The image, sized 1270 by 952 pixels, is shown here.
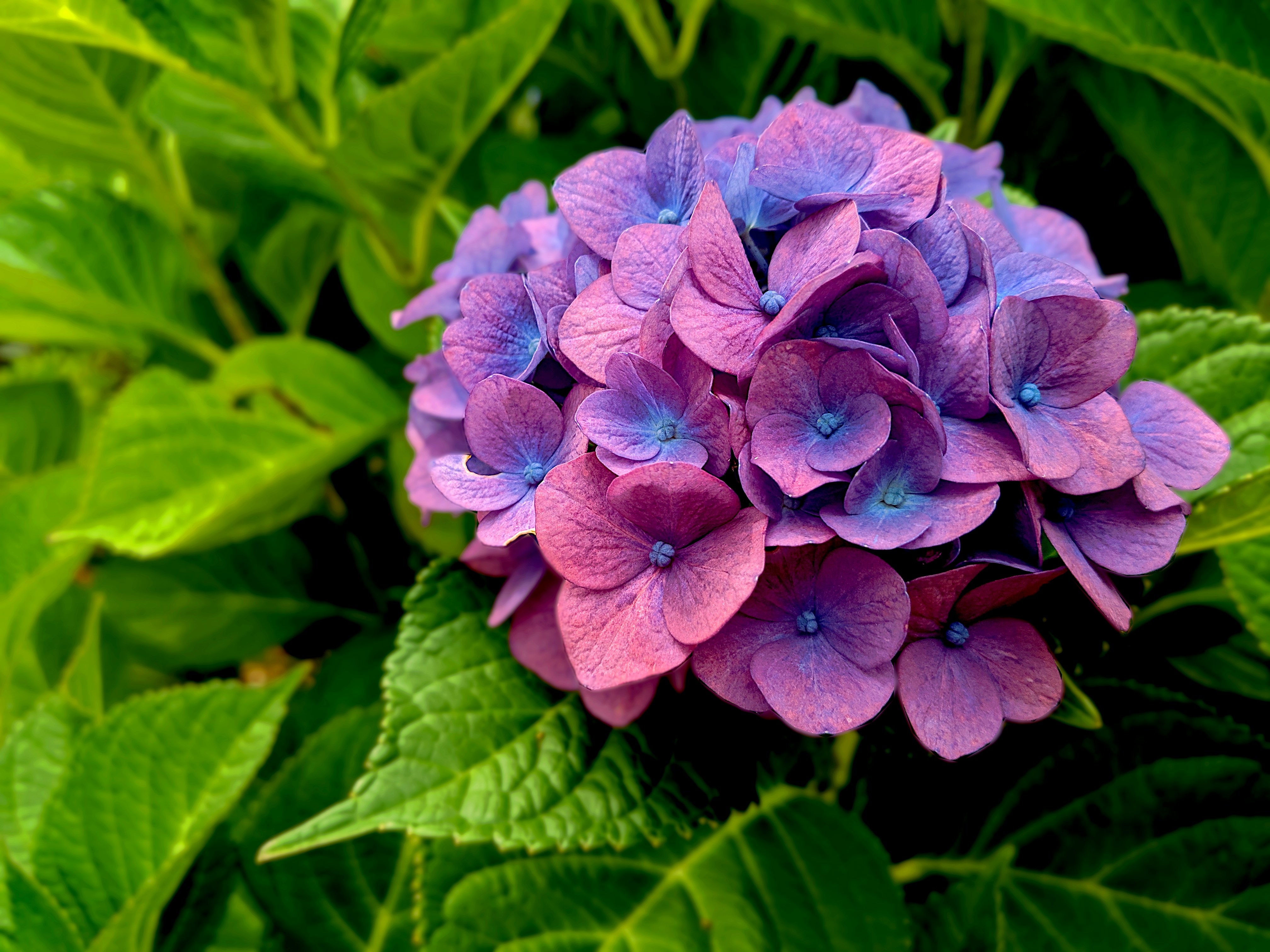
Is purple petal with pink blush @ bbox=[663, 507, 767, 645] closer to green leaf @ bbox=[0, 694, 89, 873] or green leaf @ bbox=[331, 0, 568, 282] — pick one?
green leaf @ bbox=[331, 0, 568, 282]

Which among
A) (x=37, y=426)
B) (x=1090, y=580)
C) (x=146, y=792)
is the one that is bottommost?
(x=37, y=426)

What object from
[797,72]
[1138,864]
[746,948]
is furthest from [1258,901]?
[797,72]

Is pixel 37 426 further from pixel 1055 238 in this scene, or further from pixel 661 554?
pixel 1055 238

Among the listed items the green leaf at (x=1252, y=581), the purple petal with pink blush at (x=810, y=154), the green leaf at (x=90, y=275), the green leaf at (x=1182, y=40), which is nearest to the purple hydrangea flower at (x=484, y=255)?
the purple petal with pink blush at (x=810, y=154)

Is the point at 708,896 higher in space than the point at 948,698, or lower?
lower

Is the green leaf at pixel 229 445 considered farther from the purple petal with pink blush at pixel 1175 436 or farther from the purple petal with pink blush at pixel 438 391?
the purple petal with pink blush at pixel 1175 436

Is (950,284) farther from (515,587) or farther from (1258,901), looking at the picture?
(1258,901)

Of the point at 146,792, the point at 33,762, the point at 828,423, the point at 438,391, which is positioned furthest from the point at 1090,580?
the point at 33,762
